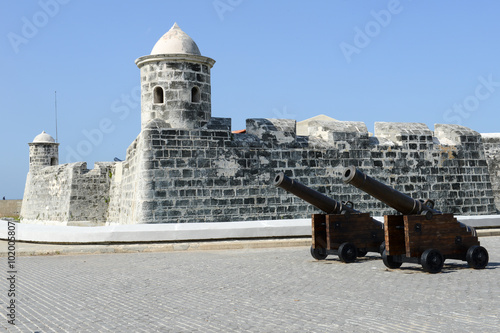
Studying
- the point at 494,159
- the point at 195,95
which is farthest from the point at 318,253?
the point at 494,159

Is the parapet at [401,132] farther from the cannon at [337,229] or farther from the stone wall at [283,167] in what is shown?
the cannon at [337,229]

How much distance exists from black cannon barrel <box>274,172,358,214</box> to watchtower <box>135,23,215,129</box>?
463cm

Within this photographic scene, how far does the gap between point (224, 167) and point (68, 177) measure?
9783 millimetres

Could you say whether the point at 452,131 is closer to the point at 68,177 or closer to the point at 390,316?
the point at 390,316

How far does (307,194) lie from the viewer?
8.49m

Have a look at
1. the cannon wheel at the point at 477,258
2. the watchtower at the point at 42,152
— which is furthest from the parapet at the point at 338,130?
the watchtower at the point at 42,152

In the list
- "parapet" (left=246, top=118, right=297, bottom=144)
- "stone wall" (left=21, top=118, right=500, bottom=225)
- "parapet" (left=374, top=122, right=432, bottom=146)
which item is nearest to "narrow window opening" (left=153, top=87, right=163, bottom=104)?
"stone wall" (left=21, top=118, right=500, bottom=225)

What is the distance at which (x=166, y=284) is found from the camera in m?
6.45

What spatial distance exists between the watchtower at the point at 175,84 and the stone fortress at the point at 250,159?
0.07 feet

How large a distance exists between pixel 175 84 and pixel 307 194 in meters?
5.23

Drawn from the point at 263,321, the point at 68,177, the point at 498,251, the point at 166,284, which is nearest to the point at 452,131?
the point at 498,251

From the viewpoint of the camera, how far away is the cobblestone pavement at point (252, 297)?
437 cm

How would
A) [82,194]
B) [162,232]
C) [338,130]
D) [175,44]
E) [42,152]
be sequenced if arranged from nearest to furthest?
[162,232] → [175,44] → [338,130] → [82,194] → [42,152]

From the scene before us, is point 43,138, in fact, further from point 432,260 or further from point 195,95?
point 432,260
